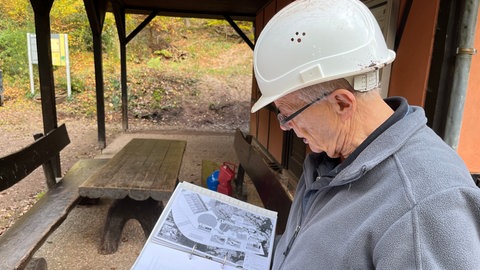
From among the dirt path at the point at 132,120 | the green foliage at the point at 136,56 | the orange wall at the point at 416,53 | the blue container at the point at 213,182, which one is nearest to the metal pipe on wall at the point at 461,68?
the orange wall at the point at 416,53

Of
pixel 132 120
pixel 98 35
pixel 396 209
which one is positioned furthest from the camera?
pixel 132 120

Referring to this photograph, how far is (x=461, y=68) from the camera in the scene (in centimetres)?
171

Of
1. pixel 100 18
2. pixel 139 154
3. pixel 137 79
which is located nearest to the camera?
pixel 139 154

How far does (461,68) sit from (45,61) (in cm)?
405

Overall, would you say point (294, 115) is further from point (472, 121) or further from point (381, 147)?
point (472, 121)

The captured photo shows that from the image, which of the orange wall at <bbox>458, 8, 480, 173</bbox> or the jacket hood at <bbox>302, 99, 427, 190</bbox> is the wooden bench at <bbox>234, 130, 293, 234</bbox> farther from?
the jacket hood at <bbox>302, 99, 427, 190</bbox>

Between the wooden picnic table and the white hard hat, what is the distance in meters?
2.00

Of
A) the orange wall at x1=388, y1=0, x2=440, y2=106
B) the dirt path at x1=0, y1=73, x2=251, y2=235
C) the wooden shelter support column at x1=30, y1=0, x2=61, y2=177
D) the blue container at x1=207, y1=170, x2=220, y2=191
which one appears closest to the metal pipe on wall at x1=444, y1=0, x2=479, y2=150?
the orange wall at x1=388, y1=0, x2=440, y2=106

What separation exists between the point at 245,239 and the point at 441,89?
51.4 inches

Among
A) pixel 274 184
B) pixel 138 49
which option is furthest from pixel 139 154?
pixel 138 49

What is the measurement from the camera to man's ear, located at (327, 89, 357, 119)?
800 millimetres

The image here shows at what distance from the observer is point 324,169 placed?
3.12 feet

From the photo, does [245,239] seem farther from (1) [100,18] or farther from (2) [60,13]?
(2) [60,13]

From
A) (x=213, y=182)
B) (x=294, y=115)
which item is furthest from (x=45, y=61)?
(x=294, y=115)
